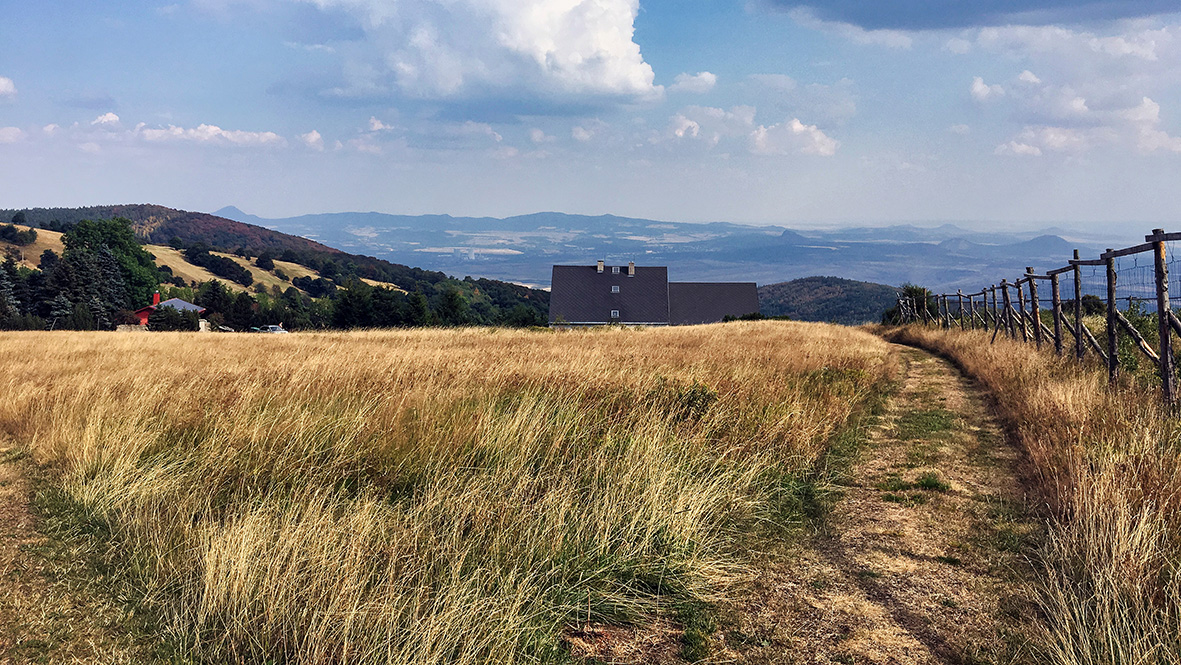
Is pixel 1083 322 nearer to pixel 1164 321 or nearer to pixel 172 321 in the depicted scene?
pixel 1164 321

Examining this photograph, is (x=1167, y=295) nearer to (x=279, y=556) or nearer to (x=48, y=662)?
(x=279, y=556)

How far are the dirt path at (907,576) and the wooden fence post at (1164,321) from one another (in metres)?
2.09

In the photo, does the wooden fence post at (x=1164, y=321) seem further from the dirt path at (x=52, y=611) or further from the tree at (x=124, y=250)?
the tree at (x=124, y=250)

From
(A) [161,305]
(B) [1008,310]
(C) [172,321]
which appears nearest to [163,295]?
(A) [161,305]

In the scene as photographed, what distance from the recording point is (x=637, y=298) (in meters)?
66.6

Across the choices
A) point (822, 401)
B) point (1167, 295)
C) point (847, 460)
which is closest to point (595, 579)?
point (847, 460)

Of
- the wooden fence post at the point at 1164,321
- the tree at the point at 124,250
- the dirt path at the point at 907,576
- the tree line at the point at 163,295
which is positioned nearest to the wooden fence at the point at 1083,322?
the wooden fence post at the point at 1164,321

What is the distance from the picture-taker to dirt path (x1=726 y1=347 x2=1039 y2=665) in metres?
3.42

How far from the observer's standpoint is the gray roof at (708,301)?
6744cm

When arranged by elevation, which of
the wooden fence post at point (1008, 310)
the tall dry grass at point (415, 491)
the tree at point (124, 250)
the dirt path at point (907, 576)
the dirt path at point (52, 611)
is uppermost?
the tree at point (124, 250)

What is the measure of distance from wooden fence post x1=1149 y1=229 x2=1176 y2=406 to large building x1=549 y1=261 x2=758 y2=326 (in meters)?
56.1

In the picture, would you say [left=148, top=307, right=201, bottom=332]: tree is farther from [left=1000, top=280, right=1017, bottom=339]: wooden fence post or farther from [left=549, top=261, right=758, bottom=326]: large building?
[left=1000, top=280, right=1017, bottom=339]: wooden fence post

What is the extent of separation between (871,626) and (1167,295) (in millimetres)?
6887

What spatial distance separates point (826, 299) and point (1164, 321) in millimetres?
123177
